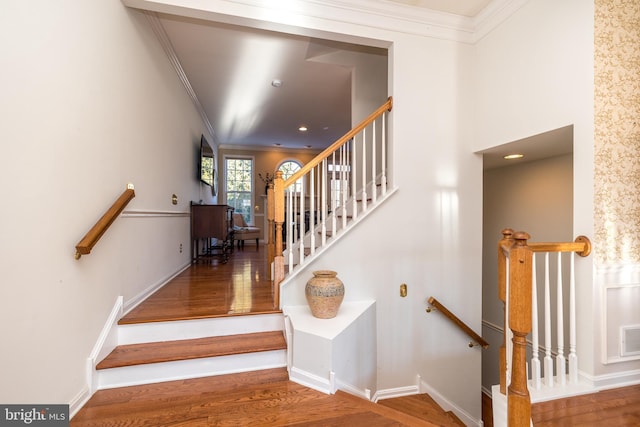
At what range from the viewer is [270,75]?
3.88m

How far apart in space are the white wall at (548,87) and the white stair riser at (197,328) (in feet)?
7.42

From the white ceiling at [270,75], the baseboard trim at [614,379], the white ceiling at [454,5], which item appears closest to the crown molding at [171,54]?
the white ceiling at [270,75]

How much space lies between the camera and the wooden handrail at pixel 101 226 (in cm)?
158

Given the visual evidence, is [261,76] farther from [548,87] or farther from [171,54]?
[548,87]

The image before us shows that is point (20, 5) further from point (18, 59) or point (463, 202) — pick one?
point (463, 202)

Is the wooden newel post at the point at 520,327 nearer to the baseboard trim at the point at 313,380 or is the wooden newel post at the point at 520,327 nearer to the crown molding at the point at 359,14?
the baseboard trim at the point at 313,380

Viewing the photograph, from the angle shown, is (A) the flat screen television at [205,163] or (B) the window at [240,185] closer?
(A) the flat screen television at [205,163]

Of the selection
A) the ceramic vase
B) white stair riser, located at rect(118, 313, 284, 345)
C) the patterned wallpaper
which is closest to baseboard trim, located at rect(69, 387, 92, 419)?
white stair riser, located at rect(118, 313, 284, 345)

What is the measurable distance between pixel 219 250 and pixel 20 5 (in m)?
5.33

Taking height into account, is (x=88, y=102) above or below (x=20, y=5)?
below

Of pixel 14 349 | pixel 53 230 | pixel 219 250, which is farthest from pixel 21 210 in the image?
pixel 219 250

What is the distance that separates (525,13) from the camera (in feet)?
7.71

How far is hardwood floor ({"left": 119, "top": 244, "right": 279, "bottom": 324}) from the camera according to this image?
7.38 feet

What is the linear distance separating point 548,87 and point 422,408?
2.83 m
